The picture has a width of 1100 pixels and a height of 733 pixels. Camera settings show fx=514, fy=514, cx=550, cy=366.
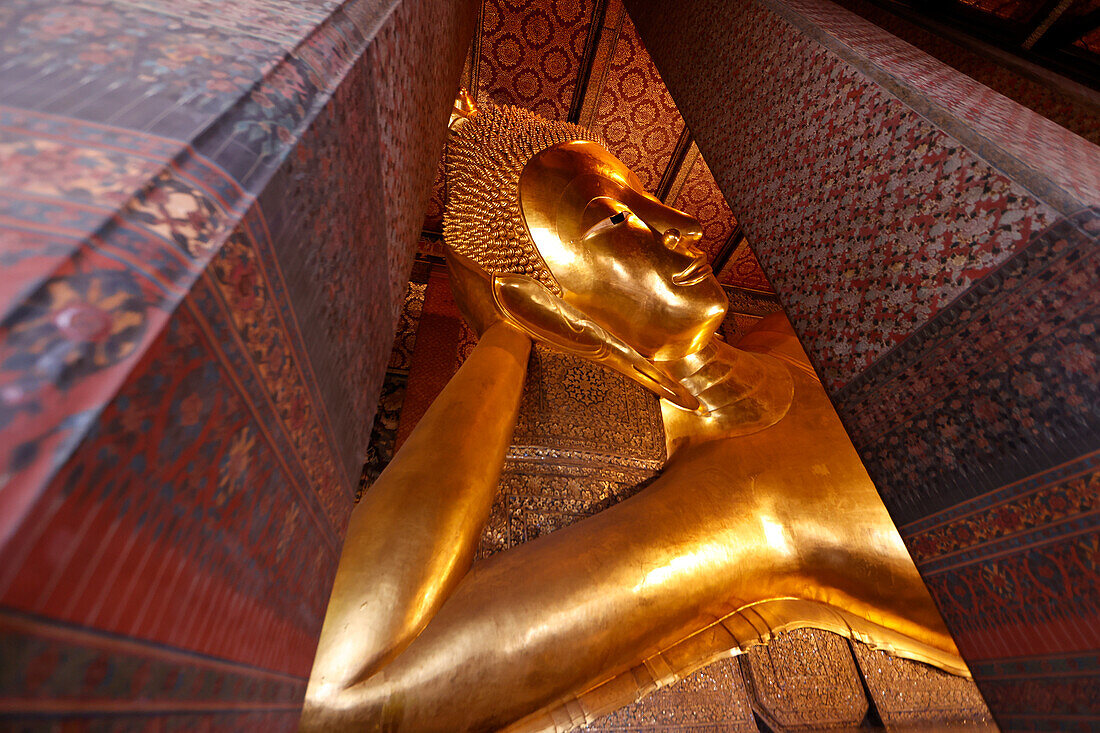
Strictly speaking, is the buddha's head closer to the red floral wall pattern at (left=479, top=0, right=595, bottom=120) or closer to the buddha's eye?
the buddha's eye

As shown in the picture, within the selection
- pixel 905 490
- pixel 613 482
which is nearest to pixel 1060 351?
pixel 905 490

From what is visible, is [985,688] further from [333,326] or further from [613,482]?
[613,482]

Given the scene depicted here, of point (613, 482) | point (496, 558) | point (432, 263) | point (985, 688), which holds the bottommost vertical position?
point (432, 263)

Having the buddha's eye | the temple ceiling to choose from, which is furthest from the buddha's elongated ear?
the temple ceiling

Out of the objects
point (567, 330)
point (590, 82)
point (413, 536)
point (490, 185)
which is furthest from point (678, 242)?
point (590, 82)

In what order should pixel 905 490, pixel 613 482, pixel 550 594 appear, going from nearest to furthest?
pixel 905 490
pixel 550 594
pixel 613 482

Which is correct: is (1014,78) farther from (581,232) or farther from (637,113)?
(581,232)

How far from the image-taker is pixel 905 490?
65 centimetres

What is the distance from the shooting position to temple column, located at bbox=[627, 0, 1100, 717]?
0.50 metres

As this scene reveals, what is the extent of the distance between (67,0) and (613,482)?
158 cm

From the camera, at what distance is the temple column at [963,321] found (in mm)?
499

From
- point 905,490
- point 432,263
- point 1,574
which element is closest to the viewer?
point 1,574

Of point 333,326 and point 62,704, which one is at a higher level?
point 62,704

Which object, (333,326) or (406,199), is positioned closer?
(333,326)
